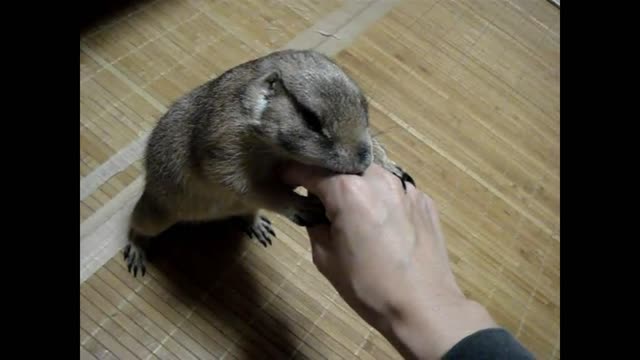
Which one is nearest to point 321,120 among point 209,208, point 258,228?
point 209,208

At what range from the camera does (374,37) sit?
242cm

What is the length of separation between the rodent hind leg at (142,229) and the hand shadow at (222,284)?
0.13 feet

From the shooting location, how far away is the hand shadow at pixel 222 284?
67.1 inches

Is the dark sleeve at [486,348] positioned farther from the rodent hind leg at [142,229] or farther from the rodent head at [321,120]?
the rodent hind leg at [142,229]

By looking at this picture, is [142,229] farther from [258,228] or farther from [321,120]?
[321,120]

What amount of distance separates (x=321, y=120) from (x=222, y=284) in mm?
758

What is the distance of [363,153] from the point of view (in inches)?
51.4

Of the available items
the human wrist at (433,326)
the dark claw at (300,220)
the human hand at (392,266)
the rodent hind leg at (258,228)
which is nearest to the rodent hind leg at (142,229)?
the rodent hind leg at (258,228)

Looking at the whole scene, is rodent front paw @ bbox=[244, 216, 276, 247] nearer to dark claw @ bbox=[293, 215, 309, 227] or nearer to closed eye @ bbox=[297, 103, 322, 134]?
dark claw @ bbox=[293, 215, 309, 227]

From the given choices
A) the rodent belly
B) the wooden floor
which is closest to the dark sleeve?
the wooden floor

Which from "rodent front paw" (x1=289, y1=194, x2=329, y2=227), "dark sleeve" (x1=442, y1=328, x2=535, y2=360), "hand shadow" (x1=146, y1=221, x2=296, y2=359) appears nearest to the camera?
"dark sleeve" (x1=442, y1=328, x2=535, y2=360)

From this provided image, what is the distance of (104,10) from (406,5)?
129cm

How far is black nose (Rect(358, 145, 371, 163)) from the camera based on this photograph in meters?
1.30

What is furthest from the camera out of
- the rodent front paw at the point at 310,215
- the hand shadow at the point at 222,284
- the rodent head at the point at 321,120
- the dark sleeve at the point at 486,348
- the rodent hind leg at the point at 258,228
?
the rodent hind leg at the point at 258,228
